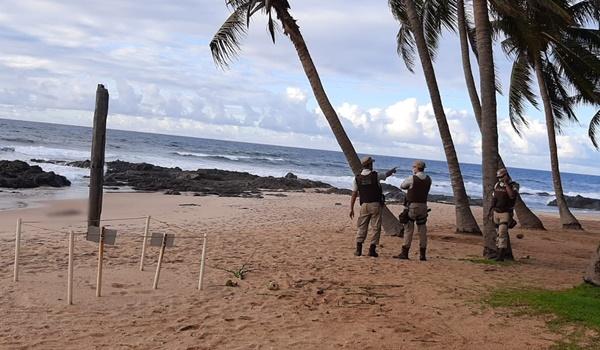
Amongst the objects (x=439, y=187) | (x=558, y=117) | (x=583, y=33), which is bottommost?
(x=439, y=187)

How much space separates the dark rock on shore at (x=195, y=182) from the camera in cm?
2442

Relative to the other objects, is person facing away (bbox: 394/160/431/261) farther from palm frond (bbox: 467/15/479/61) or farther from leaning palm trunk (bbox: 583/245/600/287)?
palm frond (bbox: 467/15/479/61)

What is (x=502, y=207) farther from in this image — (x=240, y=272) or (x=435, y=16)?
(x=435, y=16)

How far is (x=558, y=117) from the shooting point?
20250 millimetres

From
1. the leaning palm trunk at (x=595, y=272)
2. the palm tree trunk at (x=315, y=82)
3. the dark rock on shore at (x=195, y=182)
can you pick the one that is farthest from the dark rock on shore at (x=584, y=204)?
the leaning palm trunk at (x=595, y=272)

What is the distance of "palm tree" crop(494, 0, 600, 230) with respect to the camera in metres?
13.0

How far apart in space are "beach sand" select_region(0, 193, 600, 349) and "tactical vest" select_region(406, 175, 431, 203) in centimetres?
94

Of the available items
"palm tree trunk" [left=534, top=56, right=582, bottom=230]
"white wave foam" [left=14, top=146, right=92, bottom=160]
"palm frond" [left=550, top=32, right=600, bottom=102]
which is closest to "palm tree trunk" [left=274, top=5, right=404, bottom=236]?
"palm frond" [left=550, top=32, right=600, bottom=102]

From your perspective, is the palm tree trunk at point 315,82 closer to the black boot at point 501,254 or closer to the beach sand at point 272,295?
the beach sand at point 272,295

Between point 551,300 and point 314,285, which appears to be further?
point 314,285

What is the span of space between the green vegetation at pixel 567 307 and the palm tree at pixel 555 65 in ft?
17.6

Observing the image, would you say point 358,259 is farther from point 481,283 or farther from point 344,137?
point 344,137

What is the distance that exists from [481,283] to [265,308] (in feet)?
10.2

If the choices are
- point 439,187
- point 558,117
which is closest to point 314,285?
point 558,117
